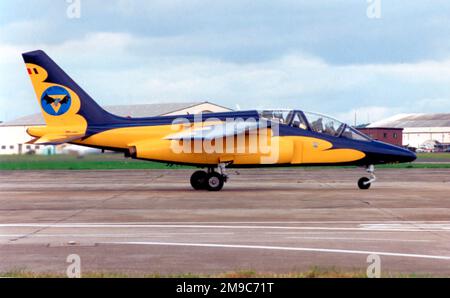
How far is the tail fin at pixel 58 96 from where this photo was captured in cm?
2583

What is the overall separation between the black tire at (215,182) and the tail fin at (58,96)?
15.8 feet

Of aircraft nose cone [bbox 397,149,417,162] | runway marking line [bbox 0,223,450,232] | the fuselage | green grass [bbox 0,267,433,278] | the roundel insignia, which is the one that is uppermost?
the roundel insignia

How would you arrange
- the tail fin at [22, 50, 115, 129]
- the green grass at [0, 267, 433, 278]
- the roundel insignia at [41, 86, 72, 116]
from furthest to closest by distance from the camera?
the roundel insignia at [41, 86, 72, 116] < the tail fin at [22, 50, 115, 129] < the green grass at [0, 267, 433, 278]

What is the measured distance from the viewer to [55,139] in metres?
25.7

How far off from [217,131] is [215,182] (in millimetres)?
2086

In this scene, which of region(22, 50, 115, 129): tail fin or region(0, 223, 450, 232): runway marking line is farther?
region(22, 50, 115, 129): tail fin

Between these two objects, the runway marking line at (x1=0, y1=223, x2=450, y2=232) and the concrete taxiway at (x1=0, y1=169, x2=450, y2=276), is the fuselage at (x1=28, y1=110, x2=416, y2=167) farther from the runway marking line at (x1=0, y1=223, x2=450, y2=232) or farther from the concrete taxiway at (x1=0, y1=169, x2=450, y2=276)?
the runway marking line at (x1=0, y1=223, x2=450, y2=232)

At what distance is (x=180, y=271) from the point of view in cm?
973

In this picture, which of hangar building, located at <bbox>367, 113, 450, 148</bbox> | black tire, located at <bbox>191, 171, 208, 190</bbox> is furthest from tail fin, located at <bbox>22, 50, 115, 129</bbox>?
hangar building, located at <bbox>367, 113, 450, 148</bbox>

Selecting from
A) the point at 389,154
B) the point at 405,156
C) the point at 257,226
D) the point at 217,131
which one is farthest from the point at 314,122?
the point at 257,226

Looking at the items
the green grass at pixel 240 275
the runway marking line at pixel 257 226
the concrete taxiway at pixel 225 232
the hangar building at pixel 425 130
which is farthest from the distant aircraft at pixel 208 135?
the hangar building at pixel 425 130

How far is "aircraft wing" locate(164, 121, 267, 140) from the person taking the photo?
25.7 m
